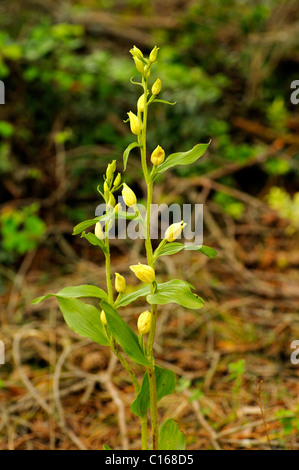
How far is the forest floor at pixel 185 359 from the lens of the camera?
1.33m

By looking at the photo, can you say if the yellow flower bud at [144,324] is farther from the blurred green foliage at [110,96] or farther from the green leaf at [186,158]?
the blurred green foliage at [110,96]

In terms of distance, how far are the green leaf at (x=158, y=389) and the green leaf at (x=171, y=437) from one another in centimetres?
8

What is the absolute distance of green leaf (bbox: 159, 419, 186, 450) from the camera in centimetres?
96

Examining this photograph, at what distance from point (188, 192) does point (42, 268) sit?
1.03 metres

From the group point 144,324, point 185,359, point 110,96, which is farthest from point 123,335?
point 110,96

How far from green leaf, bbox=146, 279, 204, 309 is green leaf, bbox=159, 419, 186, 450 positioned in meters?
0.34

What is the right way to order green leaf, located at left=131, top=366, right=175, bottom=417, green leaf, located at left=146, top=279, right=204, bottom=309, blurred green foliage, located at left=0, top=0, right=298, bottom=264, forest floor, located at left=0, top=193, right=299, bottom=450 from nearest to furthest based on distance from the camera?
1. green leaf, located at left=146, top=279, right=204, bottom=309
2. green leaf, located at left=131, top=366, right=175, bottom=417
3. forest floor, located at left=0, top=193, right=299, bottom=450
4. blurred green foliage, located at left=0, top=0, right=298, bottom=264

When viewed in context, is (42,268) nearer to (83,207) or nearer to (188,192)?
(83,207)

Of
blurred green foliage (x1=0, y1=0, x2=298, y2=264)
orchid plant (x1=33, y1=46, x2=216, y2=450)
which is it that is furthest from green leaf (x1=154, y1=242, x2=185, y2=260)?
blurred green foliage (x1=0, y1=0, x2=298, y2=264)

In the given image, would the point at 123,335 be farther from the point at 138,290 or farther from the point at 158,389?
the point at 158,389

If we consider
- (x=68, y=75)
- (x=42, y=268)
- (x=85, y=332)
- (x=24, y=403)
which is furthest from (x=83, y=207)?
(x=85, y=332)

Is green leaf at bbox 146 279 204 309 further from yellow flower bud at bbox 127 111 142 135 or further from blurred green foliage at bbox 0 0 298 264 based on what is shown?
blurred green foliage at bbox 0 0 298 264

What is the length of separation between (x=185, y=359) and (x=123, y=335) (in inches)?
37.8

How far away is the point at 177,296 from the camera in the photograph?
80 cm
